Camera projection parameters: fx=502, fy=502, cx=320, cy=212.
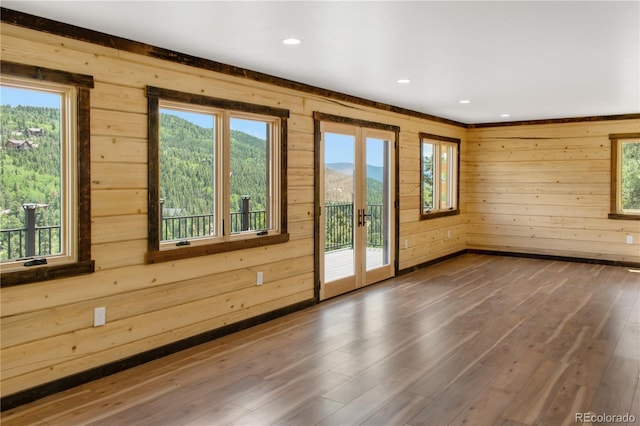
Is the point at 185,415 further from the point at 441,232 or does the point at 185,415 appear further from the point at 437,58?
the point at 441,232

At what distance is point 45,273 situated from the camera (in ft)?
10.6

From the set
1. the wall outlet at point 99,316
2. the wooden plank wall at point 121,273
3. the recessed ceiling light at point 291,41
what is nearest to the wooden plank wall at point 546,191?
the wooden plank wall at point 121,273

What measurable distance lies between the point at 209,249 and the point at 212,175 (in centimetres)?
67

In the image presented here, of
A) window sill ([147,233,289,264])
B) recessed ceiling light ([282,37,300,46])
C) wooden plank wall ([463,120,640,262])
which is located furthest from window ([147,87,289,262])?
wooden plank wall ([463,120,640,262])

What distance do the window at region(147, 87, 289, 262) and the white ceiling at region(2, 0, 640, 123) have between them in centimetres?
48

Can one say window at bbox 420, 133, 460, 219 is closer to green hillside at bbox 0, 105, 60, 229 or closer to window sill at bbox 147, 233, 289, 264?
window sill at bbox 147, 233, 289, 264

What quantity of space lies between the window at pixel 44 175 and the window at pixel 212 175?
58 centimetres

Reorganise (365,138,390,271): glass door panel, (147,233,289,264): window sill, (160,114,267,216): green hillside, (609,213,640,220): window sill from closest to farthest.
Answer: (147,233,289,264): window sill < (160,114,267,216): green hillside < (365,138,390,271): glass door panel < (609,213,640,220): window sill

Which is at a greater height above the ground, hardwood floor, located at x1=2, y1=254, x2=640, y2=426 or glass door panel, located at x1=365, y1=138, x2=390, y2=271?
glass door panel, located at x1=365, y1=138, x2=390, y2=271

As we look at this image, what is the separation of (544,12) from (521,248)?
261 inches

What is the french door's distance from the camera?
5.89 m

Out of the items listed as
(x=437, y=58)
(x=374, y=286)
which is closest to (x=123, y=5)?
(x=437, y=58)

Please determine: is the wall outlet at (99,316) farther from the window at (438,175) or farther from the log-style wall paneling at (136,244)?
the window at (438,175)

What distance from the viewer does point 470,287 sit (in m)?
6.65
